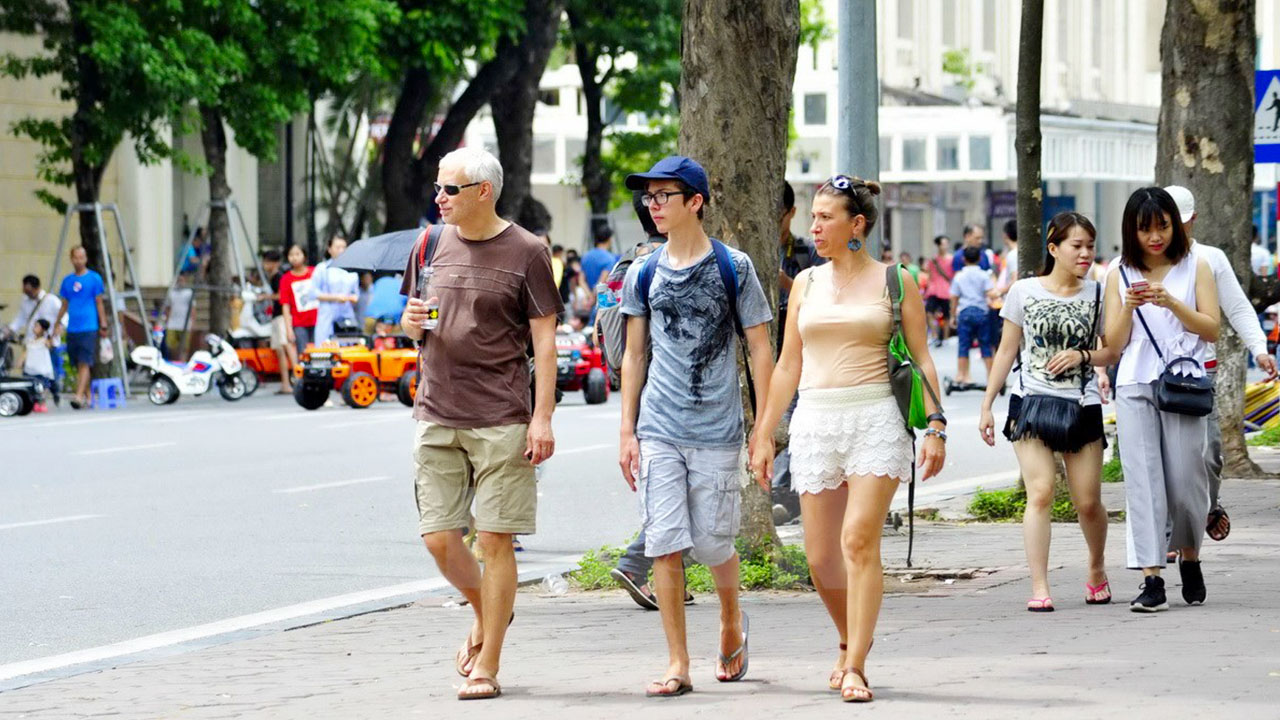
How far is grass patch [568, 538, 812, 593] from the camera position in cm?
985

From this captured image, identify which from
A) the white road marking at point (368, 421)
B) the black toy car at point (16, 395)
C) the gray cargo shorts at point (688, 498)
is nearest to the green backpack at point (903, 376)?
the gray cargo shorts at point (688, 498)

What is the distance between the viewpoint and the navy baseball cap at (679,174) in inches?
279

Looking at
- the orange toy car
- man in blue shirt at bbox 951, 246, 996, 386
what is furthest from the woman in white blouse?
the orange toy car

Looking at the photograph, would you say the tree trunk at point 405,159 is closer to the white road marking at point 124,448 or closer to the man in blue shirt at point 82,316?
the man in blue shirt at point 82,316

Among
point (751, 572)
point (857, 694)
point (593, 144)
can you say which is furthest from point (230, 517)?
point (593, 144)

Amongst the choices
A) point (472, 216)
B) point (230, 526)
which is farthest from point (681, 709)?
point (230, 526)

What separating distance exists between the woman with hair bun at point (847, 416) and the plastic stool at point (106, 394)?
66.0ft

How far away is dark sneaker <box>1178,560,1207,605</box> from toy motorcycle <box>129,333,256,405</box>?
1934cm

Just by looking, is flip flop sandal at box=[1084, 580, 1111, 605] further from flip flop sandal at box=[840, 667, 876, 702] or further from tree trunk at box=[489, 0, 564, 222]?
tree trunk at box=[489, 0, 564, 222]

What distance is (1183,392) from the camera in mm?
8844

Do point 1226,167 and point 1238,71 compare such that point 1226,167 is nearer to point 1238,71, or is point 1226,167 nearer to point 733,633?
point 1238,71

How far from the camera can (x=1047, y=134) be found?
62719mm

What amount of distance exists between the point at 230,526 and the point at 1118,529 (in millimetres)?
5076

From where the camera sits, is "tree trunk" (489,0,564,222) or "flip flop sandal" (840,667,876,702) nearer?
"flip flop sandal" (840,667,876,702)
